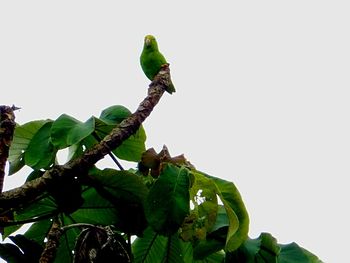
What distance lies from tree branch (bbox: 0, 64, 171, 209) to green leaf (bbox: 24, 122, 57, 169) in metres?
0.28

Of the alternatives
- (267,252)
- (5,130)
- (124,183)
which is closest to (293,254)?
(267,252)

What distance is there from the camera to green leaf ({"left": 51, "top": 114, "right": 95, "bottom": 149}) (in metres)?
1.64

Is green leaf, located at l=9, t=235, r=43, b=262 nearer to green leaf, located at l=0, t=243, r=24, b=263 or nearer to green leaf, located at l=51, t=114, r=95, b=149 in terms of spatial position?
green leaf, located at l=0, t=243, r=24, b=263

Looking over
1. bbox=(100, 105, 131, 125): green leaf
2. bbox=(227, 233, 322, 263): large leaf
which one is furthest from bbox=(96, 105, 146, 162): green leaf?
bbox=(227, 233, 322, 263): large leaf

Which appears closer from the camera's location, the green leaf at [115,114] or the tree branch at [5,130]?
the tree branch at [5,130]

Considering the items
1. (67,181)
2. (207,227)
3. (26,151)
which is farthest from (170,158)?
(26,151)

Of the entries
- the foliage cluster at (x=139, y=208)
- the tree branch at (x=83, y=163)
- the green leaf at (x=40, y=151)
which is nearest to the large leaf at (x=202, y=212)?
the foliage cluster at (x=139, y=208)

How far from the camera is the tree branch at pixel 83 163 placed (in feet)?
4.50

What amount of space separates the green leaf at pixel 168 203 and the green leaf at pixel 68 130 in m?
0.26

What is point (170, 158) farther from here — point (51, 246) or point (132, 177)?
point (51, 246)

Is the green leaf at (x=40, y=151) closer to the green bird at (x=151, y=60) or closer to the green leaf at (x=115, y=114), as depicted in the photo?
the green leaf at (x=115, y=114)

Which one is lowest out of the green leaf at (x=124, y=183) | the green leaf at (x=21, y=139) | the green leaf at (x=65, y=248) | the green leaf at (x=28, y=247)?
the green leaf at (x=28, y=247)

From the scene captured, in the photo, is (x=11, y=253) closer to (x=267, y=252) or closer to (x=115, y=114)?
(x=115, y=114)

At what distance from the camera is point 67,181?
4.89 ft
